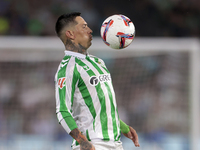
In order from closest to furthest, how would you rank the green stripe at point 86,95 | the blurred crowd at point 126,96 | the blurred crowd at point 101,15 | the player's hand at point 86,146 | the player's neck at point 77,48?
1. the player's hand at point 86,146
2. the green stripe at point 86,95
3. the player's neck at point 77,48
4. the blurred crowd at point 126,96
5. the blurred crowd at point 101,15

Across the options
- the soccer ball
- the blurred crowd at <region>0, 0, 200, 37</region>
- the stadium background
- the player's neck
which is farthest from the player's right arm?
the blurred crowd at <region>0, 0, 200, 37</region>

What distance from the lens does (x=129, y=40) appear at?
Result: 12.0 feet

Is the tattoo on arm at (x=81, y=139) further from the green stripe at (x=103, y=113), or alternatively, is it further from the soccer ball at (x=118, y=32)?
the soccer ball at (x=118, y=32)

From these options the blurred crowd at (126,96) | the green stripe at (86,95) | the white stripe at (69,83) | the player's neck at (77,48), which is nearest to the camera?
the white stripe at (69,83)

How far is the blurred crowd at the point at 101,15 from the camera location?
11570 millimetres

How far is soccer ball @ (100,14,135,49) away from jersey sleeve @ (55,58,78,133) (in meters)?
0.48

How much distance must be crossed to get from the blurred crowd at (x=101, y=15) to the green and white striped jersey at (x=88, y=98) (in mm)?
7958

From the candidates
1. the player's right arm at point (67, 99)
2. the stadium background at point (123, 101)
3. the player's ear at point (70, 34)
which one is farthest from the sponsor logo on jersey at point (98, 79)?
the stadium background at point (123, 101)

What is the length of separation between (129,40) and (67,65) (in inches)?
25.7

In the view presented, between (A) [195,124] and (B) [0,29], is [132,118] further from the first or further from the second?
(B) [0,29]

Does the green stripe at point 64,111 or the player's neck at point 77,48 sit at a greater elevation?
the player's neck at point 77,48

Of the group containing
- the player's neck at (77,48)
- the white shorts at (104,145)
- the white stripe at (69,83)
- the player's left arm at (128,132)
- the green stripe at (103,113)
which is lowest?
the white shorts at (104,145)

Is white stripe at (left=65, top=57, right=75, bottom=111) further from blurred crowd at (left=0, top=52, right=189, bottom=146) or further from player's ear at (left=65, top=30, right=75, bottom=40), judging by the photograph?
blurred crowd at (left=0, top=52, right=189, bottom=146)

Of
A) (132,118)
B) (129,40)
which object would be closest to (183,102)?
(132,118)
